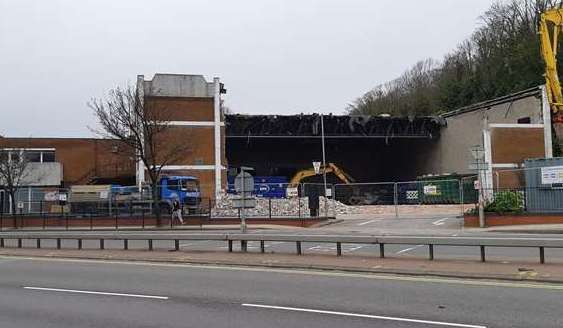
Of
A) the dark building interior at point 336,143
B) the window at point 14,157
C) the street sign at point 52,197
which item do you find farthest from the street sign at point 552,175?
the window at point 14,157

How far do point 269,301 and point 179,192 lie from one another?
3478 cm

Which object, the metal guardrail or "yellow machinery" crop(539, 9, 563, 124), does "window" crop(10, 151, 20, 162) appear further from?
"yellow machinery" crop(539, 9, 563, 124)

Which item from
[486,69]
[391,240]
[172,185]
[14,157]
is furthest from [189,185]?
[486,69]

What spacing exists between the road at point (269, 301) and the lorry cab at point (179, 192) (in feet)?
95.4

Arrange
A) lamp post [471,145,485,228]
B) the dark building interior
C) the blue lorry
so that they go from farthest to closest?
1. the dark building interior
2. the blue lorry
3. lamp post [471,145,485,228]

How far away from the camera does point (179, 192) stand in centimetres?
4488

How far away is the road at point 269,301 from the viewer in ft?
29.6

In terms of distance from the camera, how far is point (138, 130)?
4441 centimetres

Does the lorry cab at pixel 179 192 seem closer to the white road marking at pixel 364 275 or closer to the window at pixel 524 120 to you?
the white road marking at pixel 364 275

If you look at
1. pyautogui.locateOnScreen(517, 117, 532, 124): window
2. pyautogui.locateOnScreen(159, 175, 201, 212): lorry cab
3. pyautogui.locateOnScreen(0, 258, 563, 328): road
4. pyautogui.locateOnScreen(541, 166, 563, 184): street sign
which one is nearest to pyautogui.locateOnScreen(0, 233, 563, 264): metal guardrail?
pyautogui.locateOnScreen(0, 258, 563, 328): road

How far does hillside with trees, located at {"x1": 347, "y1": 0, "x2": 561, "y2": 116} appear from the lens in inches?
2835

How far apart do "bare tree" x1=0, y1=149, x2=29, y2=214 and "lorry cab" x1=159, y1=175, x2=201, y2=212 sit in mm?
11130

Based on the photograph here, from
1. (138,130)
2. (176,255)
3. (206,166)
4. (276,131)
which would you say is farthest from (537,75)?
(176,255)

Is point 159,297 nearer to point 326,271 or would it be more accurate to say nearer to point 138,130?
point 326,271
